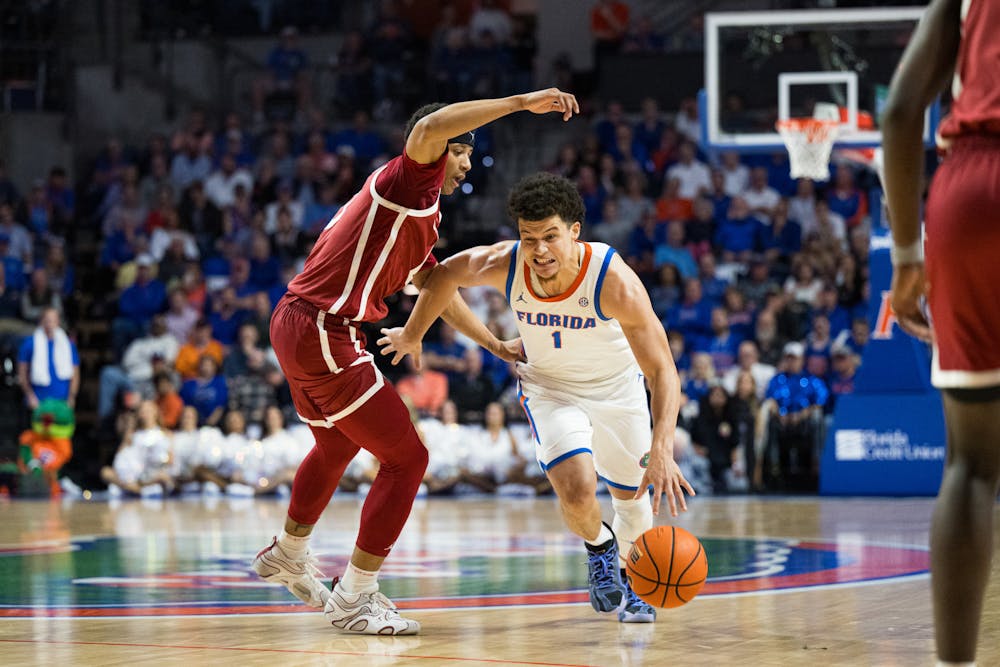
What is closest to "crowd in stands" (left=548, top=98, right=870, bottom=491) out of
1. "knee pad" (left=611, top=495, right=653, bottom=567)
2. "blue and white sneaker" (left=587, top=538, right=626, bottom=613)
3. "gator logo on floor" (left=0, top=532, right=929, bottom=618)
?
"gator logo on floor" (left=0, top=532, right=929, bottom=618)

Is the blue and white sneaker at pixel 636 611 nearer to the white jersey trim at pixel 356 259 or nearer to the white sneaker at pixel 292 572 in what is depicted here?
the white sneaker at pixel 292 572

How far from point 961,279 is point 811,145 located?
9976 mm

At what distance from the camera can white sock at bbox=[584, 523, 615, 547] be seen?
6035mm

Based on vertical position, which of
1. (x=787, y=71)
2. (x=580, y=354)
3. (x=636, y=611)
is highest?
(x=787, y=71)

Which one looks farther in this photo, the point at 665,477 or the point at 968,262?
the point at 665,477

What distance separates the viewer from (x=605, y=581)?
597cm

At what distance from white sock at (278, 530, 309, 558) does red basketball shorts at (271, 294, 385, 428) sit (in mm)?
568

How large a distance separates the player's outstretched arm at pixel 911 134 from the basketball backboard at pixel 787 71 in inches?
387

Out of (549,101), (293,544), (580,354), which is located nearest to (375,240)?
(549,101)

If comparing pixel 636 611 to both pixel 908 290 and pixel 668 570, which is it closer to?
pixel 668 570

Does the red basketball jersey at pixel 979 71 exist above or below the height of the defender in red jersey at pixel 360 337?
above

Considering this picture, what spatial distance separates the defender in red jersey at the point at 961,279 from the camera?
3105 mm

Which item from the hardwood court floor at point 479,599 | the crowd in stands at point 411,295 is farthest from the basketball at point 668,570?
the crowd in stands at point 411,295

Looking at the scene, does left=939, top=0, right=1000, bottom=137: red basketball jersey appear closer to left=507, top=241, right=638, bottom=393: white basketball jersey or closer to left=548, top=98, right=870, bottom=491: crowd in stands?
left=507, top=241, right=638, bottom=393: white basketball jersey
